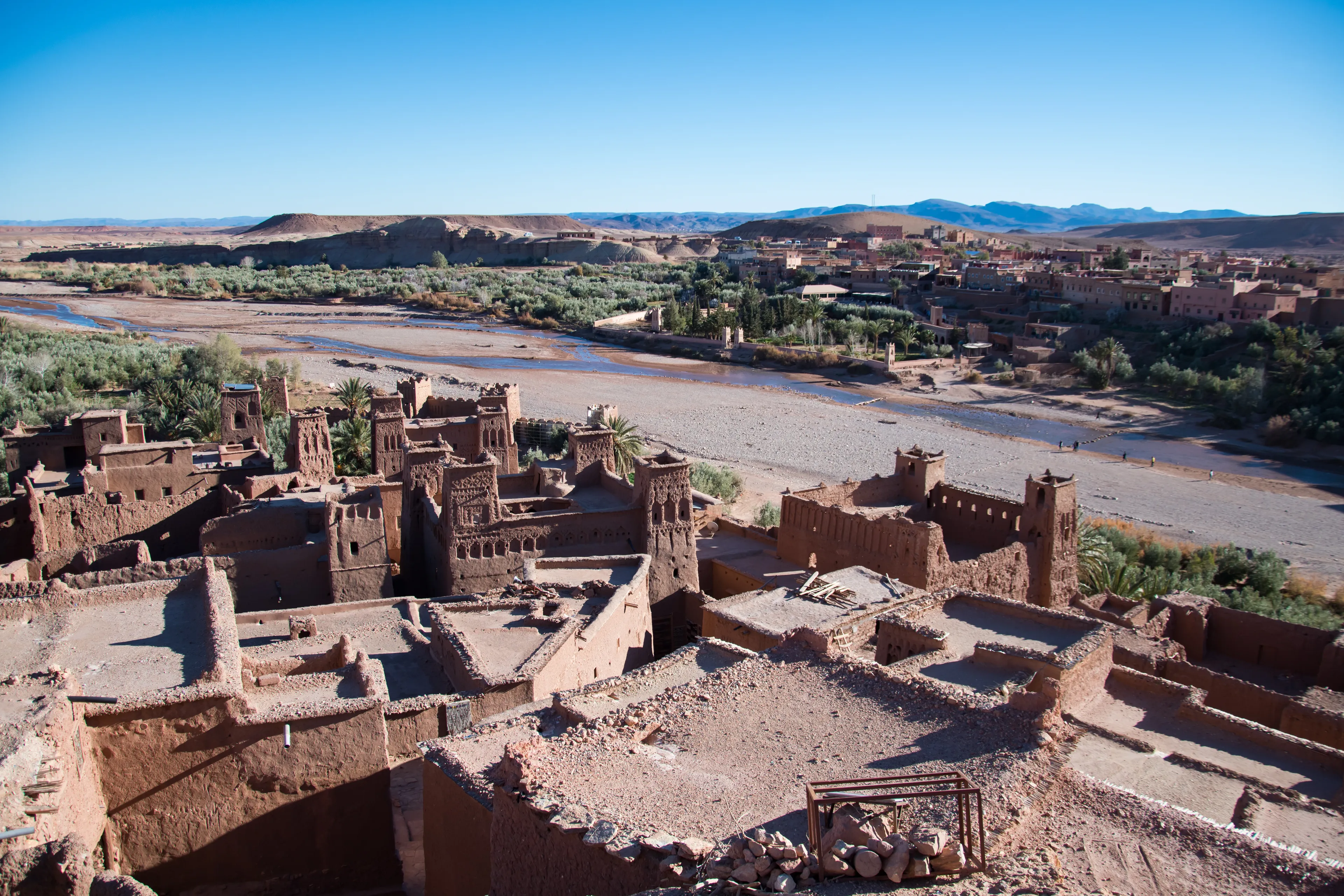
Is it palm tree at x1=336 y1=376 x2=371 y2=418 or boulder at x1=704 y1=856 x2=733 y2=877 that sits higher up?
boulder at x1=704 y1=856 x2=733 y2=877

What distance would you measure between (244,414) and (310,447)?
16.1 ft

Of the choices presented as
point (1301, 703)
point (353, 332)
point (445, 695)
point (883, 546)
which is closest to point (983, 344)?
point (353, 332)

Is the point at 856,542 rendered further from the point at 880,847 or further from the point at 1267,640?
the point at 880,847

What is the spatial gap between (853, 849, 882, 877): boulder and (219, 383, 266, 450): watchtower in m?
21.7

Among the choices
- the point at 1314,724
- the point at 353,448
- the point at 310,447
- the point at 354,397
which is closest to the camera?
the point at 1314,724

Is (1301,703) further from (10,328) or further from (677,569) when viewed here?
(10,328)

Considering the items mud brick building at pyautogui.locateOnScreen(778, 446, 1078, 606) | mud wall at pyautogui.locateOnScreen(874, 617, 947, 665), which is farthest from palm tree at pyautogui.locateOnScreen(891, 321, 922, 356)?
mud wall at pyautogui.locateOnScreen(874, 617, 947, 665)

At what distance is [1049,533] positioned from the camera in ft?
54.3

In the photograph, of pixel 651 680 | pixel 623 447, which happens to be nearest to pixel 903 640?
pixel 651 680

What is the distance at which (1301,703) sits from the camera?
10.6 metres

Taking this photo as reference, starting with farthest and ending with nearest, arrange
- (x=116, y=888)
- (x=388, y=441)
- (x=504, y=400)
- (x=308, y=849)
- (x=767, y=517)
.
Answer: (x=767, y=517) → (x=504, y=400) → (x=388, y=441) → (x=308, y=849) → (x=116, y=888)

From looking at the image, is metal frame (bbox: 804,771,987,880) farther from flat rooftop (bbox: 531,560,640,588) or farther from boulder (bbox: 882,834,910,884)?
flat rooftop (bbox: 531,560,640,588)

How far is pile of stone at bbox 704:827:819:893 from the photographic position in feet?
16.4

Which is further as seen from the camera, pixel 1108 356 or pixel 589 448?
pixel 1108 356
